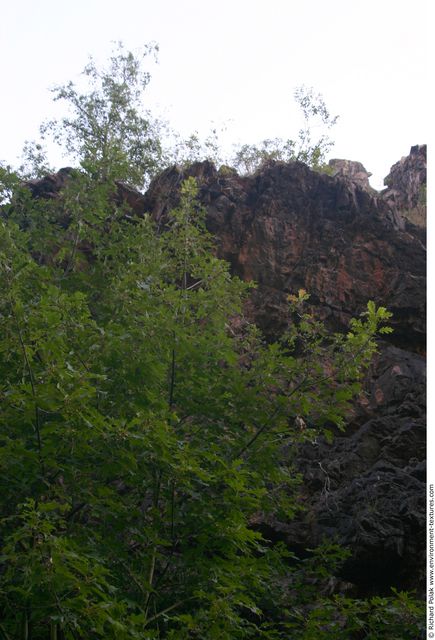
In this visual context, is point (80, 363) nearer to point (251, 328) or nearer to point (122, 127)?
point (251, 328)

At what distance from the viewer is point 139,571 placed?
25.3 feet

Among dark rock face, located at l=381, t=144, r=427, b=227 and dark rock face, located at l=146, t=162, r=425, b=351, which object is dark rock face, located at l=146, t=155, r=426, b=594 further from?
dark rock face, located at l=381, t=144, r=427, b=227

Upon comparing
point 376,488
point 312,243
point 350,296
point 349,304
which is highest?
point 312,243

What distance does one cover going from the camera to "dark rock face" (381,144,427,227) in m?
24.3

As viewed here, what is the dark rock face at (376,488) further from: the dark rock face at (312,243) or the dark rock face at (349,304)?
the dark rock face at (312,243)

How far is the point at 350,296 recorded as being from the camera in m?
18.9

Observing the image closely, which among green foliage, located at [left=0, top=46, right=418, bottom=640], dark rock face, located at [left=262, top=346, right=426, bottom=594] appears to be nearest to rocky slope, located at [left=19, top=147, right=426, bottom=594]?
dark rock face, located at [left=262, top=346, right=426, bottom=594]

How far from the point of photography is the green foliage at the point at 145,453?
19.9 ft

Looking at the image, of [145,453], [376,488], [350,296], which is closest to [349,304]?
[350,296]

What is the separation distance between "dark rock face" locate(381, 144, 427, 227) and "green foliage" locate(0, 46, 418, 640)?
16143 millimetres

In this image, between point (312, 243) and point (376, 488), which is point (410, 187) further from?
point (376, 488)

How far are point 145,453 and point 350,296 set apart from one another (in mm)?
13223

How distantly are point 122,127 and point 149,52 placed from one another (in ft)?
17.9

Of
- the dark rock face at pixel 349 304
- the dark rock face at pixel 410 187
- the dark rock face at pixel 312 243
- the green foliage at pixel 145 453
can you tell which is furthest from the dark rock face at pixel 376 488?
the dark rock face at pixel 410 187
